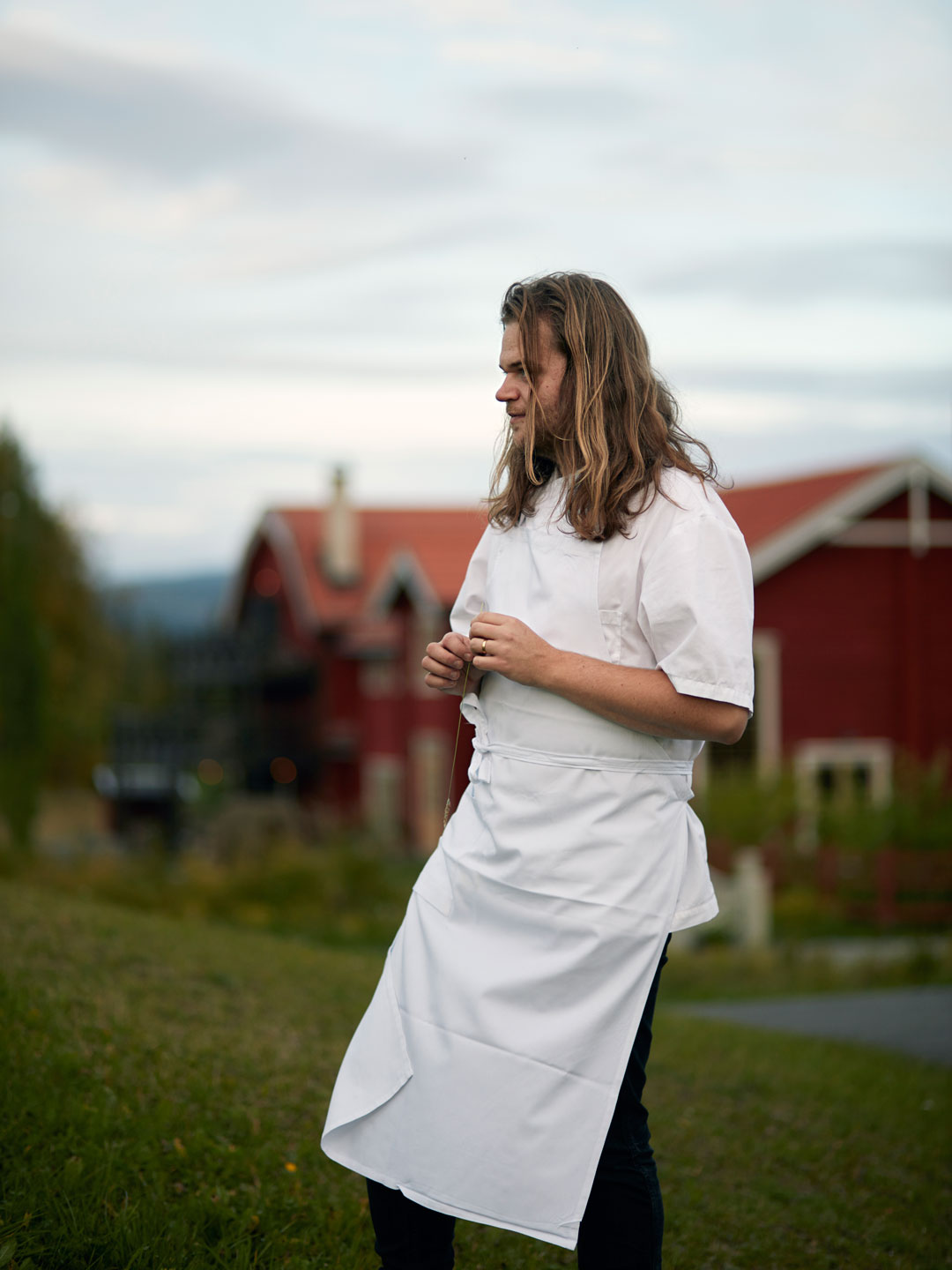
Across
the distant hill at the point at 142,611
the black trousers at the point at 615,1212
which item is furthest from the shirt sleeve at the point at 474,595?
the distant hill at the point at 142,611

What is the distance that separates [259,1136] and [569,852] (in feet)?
6.22

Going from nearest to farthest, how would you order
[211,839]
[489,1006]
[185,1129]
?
[489,1006]
[185,1129]
[211,839]

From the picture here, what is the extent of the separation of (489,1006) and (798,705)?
62.4 ft

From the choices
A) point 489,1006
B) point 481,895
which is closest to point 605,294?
point 481,895

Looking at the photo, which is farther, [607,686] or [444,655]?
[444,655]

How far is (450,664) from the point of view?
2.73 m

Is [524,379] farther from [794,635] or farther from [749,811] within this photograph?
[794,635]

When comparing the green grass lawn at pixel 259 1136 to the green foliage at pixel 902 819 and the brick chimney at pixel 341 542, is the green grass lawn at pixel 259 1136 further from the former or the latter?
the brick chimney at pixel 341 542

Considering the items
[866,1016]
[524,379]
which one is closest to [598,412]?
[524,379]

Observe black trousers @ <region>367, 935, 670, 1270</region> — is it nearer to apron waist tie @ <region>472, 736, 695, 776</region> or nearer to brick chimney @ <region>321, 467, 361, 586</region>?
apron waist tie @ <region>472, 736, 695, 776</region>

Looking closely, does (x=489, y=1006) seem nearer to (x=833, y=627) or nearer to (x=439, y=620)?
(x=833, y=627)

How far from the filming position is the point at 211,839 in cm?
2469

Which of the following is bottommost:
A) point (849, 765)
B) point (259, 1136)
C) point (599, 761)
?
point (259, 1136)

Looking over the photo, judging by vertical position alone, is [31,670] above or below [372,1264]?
above
